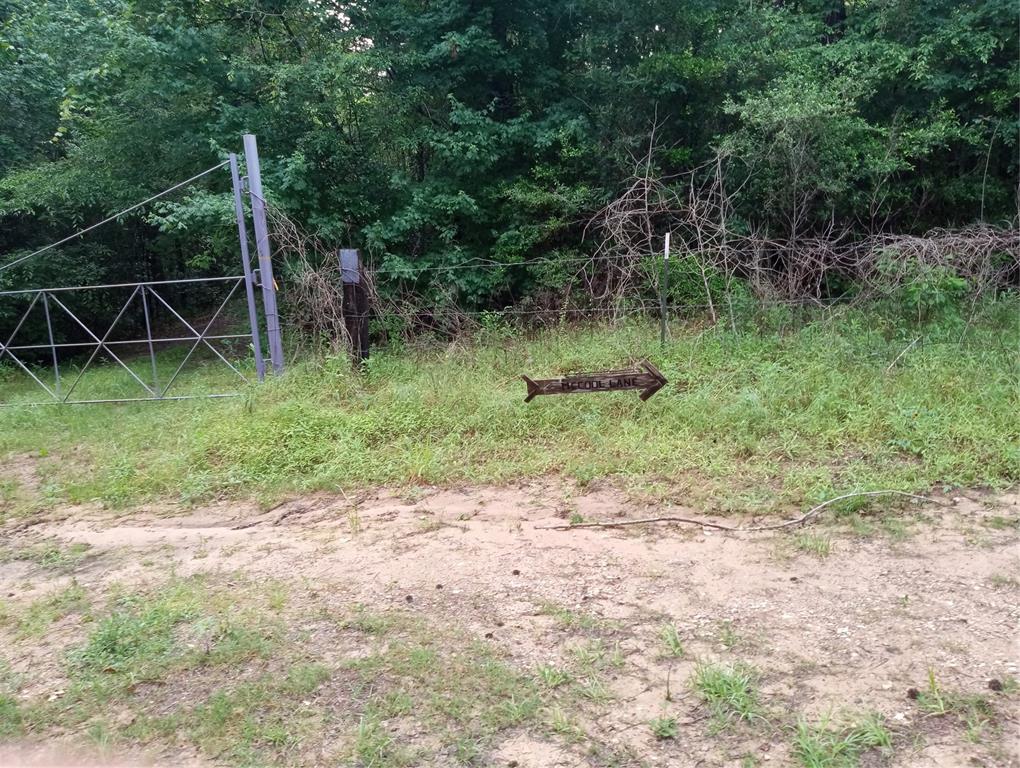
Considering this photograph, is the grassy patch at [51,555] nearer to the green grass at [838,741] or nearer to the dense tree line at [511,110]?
the green grass at [838,741]

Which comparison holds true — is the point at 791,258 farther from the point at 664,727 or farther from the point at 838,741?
the point at 664,727

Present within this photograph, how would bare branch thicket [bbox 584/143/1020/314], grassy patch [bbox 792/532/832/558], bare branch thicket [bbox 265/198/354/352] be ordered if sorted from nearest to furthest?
1. grassy patch [bbox 792/532/832/558]
2. bare branch thicket [bbox 584/143/1020/314]
3. bare branch thicket [bbox 265/198/354/352]

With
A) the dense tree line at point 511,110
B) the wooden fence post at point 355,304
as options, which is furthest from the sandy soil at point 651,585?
the dense tree line at point 511,110

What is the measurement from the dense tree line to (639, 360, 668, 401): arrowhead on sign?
14.1ft

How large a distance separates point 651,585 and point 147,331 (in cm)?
929

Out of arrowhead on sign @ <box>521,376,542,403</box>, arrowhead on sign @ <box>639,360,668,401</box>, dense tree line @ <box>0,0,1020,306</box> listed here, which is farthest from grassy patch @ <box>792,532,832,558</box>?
dense tree line @ <box>0,0,1020,306</box>

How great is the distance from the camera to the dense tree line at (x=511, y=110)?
31.1 ft

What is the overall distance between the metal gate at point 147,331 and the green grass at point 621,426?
0.82 m

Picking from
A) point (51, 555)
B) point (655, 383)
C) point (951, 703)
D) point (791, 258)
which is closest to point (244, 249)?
point (51, 555)

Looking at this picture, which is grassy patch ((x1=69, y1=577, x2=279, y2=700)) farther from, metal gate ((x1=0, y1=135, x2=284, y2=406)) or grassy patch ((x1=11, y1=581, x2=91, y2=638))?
metal gate ((x1=0, y1=135, x2=284, y2=406))

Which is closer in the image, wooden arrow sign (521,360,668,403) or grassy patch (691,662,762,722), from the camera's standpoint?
grassy patch (691,662,762,722)

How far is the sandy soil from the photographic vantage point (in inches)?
97.9

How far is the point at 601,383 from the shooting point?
5660 mm

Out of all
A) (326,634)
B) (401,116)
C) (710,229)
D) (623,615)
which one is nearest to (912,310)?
(710,229)
